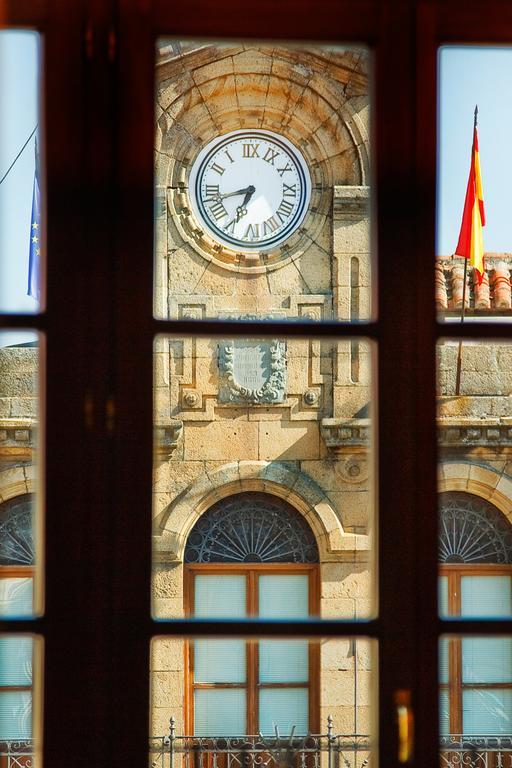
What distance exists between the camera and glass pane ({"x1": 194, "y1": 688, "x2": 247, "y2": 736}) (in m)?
7.19

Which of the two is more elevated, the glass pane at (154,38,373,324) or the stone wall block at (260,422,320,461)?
the glass pane at (154,38,373,324)

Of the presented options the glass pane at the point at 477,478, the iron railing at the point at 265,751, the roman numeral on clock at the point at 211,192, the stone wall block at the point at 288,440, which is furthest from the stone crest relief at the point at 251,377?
the iron railing at the point at 265,751

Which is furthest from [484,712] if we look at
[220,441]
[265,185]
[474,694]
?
[265,185]

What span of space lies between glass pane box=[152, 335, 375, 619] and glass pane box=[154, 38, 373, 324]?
0.35 meters

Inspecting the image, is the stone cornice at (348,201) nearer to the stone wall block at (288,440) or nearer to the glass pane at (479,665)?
the stone wall block at (288,440)

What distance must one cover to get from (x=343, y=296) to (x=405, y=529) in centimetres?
647

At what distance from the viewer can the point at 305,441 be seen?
7.26m

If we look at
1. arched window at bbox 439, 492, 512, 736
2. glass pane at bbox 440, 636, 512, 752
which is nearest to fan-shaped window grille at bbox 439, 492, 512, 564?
arched window at bbox 439, 492, 512, 736

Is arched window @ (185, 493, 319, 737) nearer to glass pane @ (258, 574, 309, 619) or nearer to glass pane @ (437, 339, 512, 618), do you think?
glass pane @ (258, 574, 309, 619)

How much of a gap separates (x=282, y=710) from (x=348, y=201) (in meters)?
3.54

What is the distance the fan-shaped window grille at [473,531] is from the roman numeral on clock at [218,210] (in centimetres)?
245

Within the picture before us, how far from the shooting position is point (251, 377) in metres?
7.26

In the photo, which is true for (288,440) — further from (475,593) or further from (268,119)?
(268,119)

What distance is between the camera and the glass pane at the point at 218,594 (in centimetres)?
729
